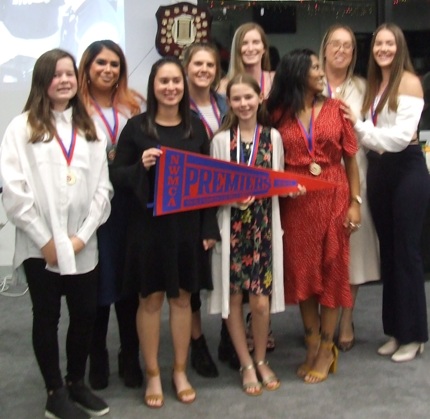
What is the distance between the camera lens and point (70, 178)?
2.25 meters

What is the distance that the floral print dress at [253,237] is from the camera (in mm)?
2533

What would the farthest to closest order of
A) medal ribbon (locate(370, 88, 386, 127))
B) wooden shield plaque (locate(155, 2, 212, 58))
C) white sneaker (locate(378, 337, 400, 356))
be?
wooden shield plaque (locate(155, 2, 212, 58))
white sneaker (locate(378, 337, 400, 356))
medal ribbon (locate(370, 88, 386, 127))

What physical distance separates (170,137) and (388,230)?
1.27m

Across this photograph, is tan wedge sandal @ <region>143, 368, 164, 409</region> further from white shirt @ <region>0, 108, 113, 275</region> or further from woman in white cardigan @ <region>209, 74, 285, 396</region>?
white shirt @ <region>0, 108, 113, 275</region>

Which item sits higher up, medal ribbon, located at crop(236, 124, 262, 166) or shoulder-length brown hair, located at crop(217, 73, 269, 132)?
shoulder-length brown hair, located at crop(217, 73, 269, 132)

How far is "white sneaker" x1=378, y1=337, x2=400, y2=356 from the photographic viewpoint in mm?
3061

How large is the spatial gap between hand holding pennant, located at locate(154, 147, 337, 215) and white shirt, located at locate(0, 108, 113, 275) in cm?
29

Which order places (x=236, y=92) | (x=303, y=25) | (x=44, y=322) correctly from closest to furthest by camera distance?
(x=44, y=322) → (x=236, y=92) → (x=303, y=25)

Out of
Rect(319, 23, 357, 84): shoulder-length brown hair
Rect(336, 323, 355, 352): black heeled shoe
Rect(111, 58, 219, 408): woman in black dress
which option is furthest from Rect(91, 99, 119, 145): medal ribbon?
Rect(336, 323, 355, 352): black heeled shoe

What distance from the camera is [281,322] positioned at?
3.61 m

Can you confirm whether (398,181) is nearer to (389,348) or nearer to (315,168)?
(315,168)

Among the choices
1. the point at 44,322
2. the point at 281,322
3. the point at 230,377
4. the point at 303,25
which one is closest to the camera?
the point at 44,322

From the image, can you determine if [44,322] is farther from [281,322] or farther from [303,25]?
[303,25]

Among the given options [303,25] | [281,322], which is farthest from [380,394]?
[303,25]
